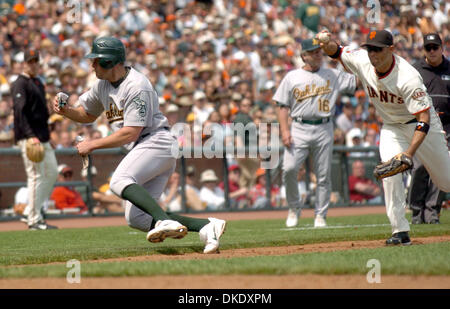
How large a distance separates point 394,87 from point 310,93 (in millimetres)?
3593

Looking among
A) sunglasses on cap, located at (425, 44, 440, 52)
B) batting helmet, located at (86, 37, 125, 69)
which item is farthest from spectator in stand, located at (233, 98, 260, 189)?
batting helmet, located at (86, 37, 125, 69)

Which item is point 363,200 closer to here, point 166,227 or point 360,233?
point 360,233

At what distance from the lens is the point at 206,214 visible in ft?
50.7

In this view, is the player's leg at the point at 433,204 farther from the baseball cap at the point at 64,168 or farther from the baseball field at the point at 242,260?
the baseball cap at the point at 64,168

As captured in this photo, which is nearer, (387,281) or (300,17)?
(387,281)

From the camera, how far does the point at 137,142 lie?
25.1 ft

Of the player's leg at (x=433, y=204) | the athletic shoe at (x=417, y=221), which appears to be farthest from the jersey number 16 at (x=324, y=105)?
the athletic shoe at (x=417, y=221)

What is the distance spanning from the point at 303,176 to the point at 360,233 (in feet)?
23.3

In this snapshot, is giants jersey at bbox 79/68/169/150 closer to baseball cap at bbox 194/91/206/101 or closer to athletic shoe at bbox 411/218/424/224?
athletic shoe at bbox 411/218/424/224

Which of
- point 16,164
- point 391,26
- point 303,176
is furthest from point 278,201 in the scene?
point 391,26

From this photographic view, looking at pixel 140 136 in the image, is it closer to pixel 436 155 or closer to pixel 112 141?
pixel 112 141

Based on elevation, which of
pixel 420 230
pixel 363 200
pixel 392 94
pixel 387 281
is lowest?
pixel 363 200

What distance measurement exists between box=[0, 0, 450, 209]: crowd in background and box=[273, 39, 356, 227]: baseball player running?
10.3 ft

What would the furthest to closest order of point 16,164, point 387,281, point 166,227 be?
point 16,164
point 166,227
point 387,281
